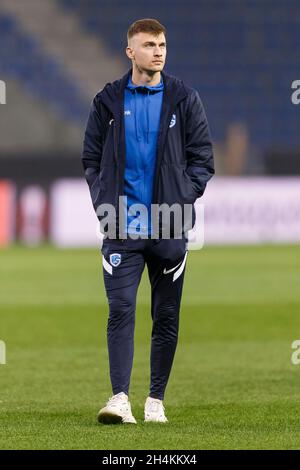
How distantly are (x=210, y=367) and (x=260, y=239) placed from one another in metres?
18.3

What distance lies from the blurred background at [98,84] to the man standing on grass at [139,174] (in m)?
21.9

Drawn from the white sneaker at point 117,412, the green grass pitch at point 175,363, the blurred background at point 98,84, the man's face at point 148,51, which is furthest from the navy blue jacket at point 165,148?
the blurred background at point 98,84

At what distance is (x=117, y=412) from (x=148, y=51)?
193 cm

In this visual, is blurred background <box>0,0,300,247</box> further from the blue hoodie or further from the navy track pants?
the blue hoodie

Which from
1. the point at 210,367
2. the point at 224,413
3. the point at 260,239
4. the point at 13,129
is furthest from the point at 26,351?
the point at 13,129

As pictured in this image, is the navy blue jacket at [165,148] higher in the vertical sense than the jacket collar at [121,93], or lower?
lower

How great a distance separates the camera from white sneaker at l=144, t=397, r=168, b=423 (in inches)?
264

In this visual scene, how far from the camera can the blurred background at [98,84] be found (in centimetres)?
2894

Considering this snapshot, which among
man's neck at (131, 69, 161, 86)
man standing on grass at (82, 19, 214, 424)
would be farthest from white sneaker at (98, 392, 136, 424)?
man's neck at (131, 69, 161, 86)

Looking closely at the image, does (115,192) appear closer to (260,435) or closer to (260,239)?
(260,435)

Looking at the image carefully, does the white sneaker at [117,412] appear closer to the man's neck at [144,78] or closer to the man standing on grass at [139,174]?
the man standing on grass at [139,174]

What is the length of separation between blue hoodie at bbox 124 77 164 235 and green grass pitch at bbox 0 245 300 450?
4.01 ft

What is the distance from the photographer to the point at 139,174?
6.61 m

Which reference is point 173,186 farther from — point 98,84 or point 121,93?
point 98,84
